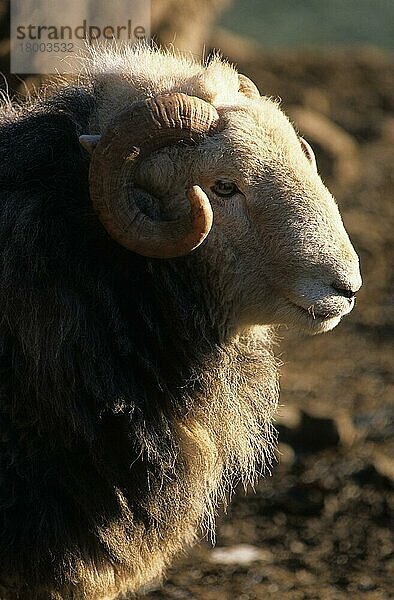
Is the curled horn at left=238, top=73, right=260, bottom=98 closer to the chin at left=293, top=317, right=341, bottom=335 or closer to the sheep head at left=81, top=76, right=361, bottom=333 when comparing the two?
the sheep head at left=81, top=76, right=361, bottom=333

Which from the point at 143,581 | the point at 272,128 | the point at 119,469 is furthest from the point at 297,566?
the point at 272,128

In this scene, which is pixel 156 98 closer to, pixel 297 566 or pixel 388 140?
pixel 297 566

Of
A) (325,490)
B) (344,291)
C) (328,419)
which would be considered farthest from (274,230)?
(328,419)

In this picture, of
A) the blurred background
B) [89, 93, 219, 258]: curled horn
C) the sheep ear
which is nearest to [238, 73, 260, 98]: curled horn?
[89, 93, 219, 258]: curled horn

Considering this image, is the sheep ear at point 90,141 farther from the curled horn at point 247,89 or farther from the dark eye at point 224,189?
the curled horn at point 247,89

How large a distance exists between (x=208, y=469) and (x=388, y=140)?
835 cm

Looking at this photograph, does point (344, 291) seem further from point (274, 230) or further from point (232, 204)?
point (232, 204)

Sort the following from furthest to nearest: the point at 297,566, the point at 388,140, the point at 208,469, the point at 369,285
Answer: the point at 388,140
the point at 369,285
the point at 297,566
the point at 208,469

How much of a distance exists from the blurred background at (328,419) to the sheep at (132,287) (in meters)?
1.32

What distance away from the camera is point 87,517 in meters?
3.82

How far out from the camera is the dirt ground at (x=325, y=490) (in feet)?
16.7

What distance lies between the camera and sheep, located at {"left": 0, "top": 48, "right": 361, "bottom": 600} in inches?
141

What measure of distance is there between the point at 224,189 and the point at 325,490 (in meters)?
2.63

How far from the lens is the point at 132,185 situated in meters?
3.56
